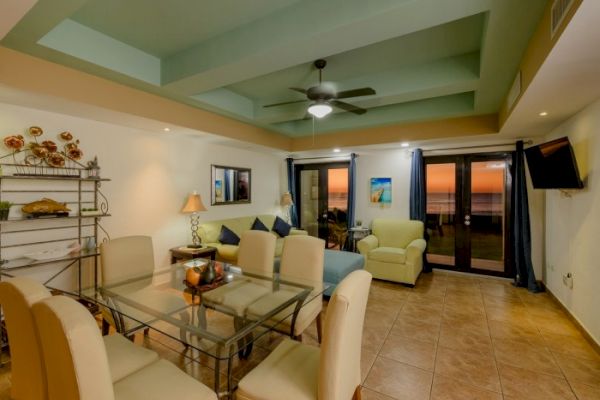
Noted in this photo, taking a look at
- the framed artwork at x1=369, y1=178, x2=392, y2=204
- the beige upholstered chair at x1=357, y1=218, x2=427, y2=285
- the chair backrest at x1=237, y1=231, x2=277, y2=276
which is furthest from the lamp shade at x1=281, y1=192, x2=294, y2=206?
the chair backrest at x1=237, y1=231, x2=277, y2=276

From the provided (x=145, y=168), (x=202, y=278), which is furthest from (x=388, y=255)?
(x=145, y=168)

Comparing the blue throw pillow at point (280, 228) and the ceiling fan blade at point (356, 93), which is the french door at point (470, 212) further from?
the ceiling fan blade at point (356, 93)

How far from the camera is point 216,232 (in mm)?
4574

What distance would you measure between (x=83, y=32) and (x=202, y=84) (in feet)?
3.31

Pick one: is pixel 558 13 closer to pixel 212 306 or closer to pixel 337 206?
pixel 212 306

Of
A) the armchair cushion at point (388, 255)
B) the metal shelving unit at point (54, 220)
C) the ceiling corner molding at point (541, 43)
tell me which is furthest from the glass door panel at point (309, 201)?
the ceiling corner molding at point (541, 43)

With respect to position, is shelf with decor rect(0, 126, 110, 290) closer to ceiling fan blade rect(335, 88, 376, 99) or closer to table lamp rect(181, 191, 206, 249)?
table lamp rect(181, 191, 206, 249)

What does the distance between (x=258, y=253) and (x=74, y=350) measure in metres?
1.96

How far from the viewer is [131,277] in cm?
258

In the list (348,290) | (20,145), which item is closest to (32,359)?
(348,290)

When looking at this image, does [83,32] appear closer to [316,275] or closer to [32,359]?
[32,359]

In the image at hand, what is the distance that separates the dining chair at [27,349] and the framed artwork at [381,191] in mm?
4788

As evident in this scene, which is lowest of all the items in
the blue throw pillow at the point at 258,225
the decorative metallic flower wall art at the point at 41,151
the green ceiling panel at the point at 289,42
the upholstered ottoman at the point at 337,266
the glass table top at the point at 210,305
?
the upholstered ottoman at the point at 337,266

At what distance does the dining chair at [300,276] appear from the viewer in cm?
217
